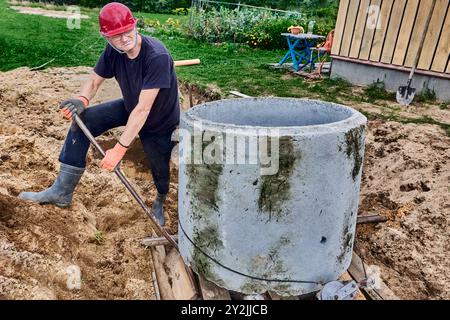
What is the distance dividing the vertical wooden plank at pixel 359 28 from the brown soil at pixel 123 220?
297 centimetres

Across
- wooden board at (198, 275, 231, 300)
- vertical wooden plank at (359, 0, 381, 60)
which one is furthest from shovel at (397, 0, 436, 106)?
wooden board at (198, 275, 231, 300)

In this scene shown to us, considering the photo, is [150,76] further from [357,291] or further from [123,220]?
[357,291]

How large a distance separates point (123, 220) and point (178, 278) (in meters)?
0.96

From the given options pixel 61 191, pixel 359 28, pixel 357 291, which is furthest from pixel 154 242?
pixel 359 28

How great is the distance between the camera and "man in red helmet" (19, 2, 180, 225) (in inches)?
104

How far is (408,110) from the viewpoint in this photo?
5312 millimetres

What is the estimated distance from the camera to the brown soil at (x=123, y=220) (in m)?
2.52

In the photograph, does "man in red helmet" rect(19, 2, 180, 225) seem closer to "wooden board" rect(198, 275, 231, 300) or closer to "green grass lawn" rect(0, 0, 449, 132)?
"wooden board" rect(198, 275, 231, 300)

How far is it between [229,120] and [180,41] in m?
10.4

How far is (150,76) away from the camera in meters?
2.65

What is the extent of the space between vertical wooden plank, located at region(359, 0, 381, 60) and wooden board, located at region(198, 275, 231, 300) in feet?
19.0

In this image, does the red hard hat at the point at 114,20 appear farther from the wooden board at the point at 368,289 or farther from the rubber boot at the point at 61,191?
the wooden board at the point at 368,289
